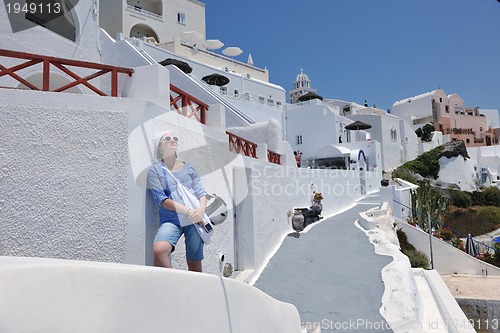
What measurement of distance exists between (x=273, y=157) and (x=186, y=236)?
740 centimetres

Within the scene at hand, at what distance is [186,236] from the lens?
13.1 feet

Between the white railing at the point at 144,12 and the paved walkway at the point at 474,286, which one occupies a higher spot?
the white railing at the point at 144,12

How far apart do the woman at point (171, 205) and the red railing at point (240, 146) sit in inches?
115

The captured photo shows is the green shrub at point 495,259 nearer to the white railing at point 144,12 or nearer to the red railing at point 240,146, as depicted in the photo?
the red railing at point 240,146

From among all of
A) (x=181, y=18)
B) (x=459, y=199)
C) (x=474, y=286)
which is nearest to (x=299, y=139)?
(x=181, y=18)

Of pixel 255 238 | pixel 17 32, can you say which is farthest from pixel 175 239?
pixel 17 32

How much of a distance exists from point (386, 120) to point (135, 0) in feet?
93.4

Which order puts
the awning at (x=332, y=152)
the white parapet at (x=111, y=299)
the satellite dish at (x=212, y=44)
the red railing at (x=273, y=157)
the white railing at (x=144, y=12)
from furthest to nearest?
the satellite dish at (x=212, y=44) < the awning at (x=332, y=152) < the white railing at (x=144, y=12) < the red railing at (x=273, y=157) < the white parapet at (x=111, y=299)

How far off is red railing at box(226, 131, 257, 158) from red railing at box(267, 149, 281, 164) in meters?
1.40

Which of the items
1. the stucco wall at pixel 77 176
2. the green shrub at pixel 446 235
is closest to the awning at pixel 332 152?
the green shrub at pixel 446 235

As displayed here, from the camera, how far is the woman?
3.66 metres

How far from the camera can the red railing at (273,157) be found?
424 inches

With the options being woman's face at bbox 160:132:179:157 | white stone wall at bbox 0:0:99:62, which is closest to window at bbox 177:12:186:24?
white stone wall at bbox 0:0:99:62

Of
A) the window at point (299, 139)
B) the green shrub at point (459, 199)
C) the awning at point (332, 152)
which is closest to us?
the awning at point (332, 152)
